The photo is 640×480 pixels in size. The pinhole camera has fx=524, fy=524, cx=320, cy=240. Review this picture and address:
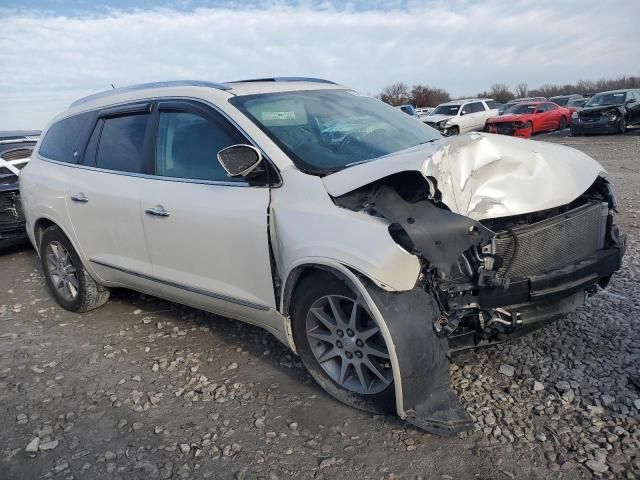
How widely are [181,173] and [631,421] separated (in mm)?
2947

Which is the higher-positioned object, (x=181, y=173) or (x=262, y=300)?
(x=181, y=173)

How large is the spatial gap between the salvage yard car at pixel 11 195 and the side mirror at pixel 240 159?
15.7 feet

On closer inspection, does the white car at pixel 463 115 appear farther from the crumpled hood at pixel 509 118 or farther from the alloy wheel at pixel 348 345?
the alloy wheel at pixel 348 345

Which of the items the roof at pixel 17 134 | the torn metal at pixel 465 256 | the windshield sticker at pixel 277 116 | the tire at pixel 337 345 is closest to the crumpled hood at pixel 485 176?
the torn metal at pixel 465 256

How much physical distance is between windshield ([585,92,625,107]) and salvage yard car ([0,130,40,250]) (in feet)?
62.4

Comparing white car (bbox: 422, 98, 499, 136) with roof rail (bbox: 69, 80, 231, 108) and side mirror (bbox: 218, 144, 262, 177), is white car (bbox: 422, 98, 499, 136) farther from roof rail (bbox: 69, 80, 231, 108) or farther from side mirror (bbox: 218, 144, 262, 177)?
side mirror (bbox: 218, 144, 262, 177)

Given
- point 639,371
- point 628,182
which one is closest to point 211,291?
point 639,371

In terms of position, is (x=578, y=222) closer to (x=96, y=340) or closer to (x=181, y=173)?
(x=181, y=173)

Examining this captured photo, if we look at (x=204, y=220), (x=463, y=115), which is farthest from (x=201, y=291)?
(x=463, y=115)

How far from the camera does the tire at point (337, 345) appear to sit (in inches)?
108

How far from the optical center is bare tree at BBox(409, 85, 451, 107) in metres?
54.4

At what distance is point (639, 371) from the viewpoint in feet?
9.87

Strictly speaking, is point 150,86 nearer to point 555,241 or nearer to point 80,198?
point 80,198

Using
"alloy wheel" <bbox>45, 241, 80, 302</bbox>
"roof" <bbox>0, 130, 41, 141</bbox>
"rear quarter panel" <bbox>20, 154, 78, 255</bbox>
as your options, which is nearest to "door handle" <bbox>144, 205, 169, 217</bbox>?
"rear quarter panel" <bbox>20, 154, 78, 255</bbox>
